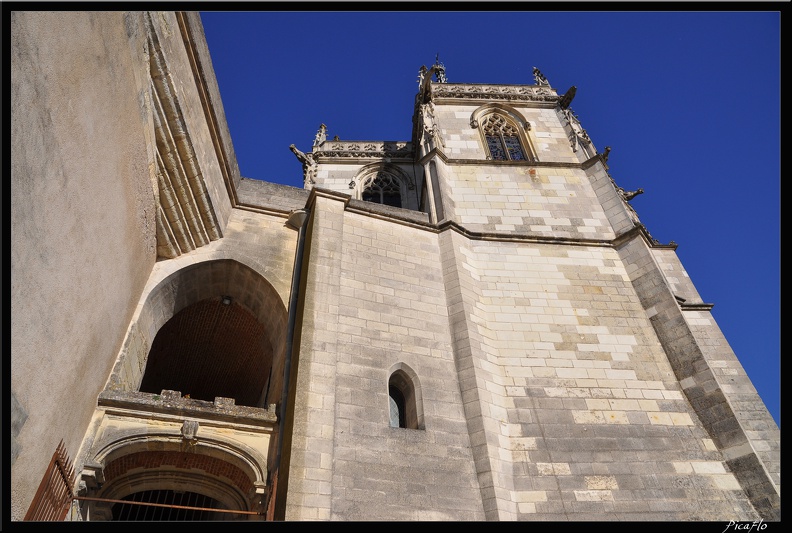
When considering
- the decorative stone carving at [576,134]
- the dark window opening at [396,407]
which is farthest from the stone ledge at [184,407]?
the decorative stone carving at [576,134]

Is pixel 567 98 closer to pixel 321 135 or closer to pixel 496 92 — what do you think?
pixel 496 92

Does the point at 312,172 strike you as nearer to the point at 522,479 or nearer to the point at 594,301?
the point at 594,301

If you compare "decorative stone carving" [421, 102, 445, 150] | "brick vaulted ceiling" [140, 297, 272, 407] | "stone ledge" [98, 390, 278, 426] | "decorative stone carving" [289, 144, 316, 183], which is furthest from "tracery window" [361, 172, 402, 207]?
"stone ledge" [98, 390, 278, 426]

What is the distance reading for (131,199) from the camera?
6.27m

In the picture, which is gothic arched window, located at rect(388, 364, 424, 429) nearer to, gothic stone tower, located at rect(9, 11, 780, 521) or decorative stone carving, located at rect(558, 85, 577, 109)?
gothic stone tower, located at rect(9, 11, 780, 521)

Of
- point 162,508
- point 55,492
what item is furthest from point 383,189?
point 55,492

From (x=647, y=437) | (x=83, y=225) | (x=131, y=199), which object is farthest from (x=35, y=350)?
(x=647, y=437)

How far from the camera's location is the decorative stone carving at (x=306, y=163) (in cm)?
1494

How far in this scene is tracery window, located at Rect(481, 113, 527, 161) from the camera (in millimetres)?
12344

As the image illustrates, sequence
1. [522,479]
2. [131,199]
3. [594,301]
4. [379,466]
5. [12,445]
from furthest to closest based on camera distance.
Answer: [594,301] < [131,199] < [522,479] < [379,466] < [12,445]

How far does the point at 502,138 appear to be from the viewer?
1296cm

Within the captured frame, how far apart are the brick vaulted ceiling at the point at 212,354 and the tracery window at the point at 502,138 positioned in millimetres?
6285

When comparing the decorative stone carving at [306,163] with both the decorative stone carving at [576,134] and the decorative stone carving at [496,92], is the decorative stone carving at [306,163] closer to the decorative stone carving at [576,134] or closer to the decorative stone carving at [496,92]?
the decorative stone carving at [496,92]
